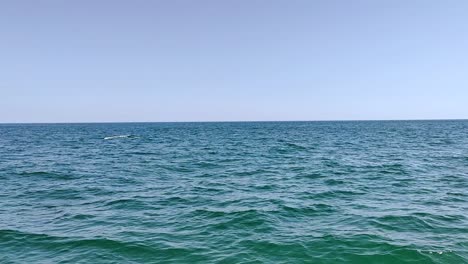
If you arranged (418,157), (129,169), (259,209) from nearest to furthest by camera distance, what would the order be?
(259,209) → (129,169) → (418,157)

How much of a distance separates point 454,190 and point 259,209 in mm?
11795

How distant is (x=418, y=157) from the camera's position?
3400 cm

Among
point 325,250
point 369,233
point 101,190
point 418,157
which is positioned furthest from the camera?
point 418,157

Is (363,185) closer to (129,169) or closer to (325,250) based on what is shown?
(325,250)

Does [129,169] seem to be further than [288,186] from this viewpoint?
Yes

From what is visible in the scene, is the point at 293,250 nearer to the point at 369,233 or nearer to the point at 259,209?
the point at 369,233

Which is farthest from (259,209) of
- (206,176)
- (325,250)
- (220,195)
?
(206,176)

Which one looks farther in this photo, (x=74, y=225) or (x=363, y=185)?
(x=363, y=185)

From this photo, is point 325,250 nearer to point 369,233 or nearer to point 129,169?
point 369,233

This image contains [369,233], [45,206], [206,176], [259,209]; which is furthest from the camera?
[206,176]

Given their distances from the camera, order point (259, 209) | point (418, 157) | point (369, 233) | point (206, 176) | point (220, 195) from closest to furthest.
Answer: point (369, 233) < point (259, 209) < point (220, 195) < point (206, 176) < point (418, 157)

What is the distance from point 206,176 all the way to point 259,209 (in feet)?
32.7

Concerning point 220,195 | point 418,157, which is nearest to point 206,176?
point 220,195

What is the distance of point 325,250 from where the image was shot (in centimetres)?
1042
